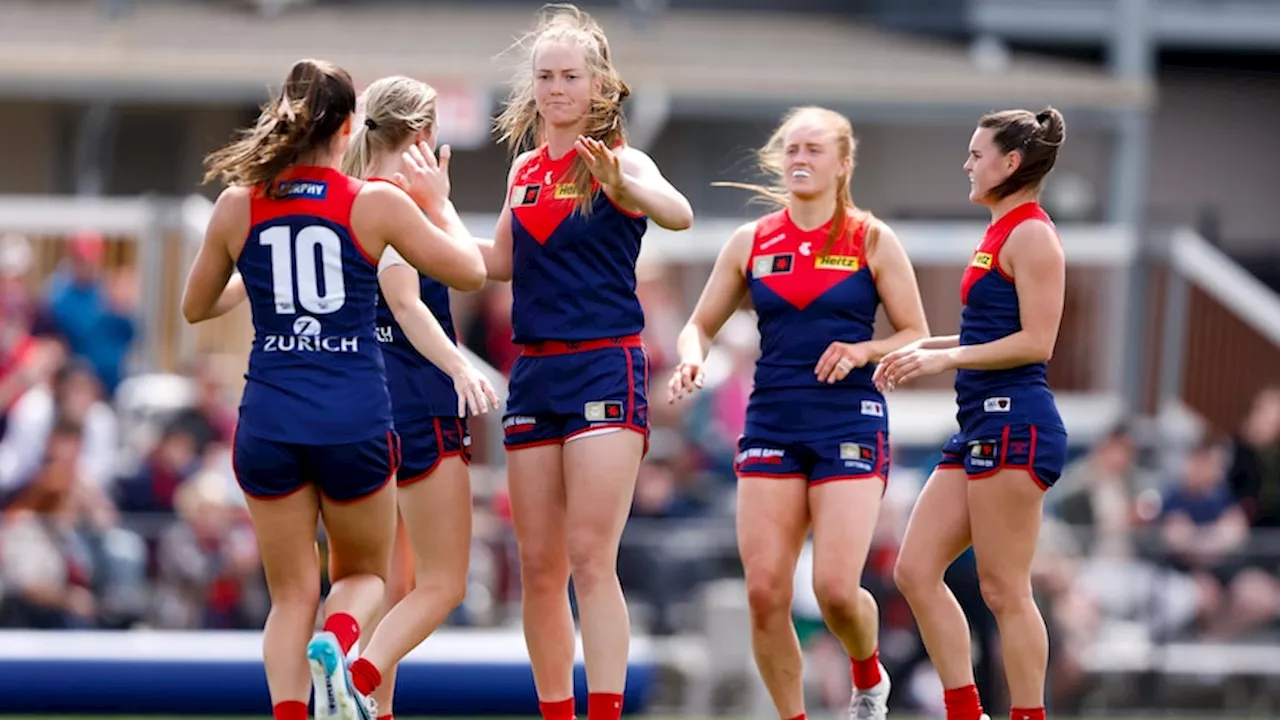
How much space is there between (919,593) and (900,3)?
15.5 m

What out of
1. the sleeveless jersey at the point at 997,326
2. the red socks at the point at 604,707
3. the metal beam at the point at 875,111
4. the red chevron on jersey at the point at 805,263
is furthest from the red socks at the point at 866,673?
the metal beam at the point at 875,111

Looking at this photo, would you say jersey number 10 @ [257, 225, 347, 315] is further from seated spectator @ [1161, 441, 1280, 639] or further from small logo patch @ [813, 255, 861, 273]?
seated spectator @ [1161, 441, 1280, 639]

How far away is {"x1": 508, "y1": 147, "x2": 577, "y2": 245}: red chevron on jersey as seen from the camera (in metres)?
7.11

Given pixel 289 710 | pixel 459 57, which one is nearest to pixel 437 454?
pixel 289 710

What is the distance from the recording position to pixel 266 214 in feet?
21.4

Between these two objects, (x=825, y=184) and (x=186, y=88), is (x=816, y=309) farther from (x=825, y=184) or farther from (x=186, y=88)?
(x=186, y=88)

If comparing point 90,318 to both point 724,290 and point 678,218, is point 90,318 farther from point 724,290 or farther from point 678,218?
point 678,218

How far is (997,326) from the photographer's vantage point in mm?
7246

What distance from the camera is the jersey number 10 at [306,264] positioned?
6488 millimetres

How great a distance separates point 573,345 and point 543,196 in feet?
1.67

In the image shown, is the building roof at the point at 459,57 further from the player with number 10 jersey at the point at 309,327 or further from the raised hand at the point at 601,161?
the player with number 10 jersey at the point at 309,327

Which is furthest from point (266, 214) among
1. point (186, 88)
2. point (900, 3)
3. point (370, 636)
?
point (900, 3)

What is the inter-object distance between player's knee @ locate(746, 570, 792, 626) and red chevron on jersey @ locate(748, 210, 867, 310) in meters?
0.96

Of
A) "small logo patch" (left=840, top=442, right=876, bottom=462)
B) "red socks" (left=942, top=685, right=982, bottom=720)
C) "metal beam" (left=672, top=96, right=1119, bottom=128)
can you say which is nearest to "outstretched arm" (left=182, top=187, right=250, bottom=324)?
"small logo patch" (left=840, top=442, right=876, bottom=462)
